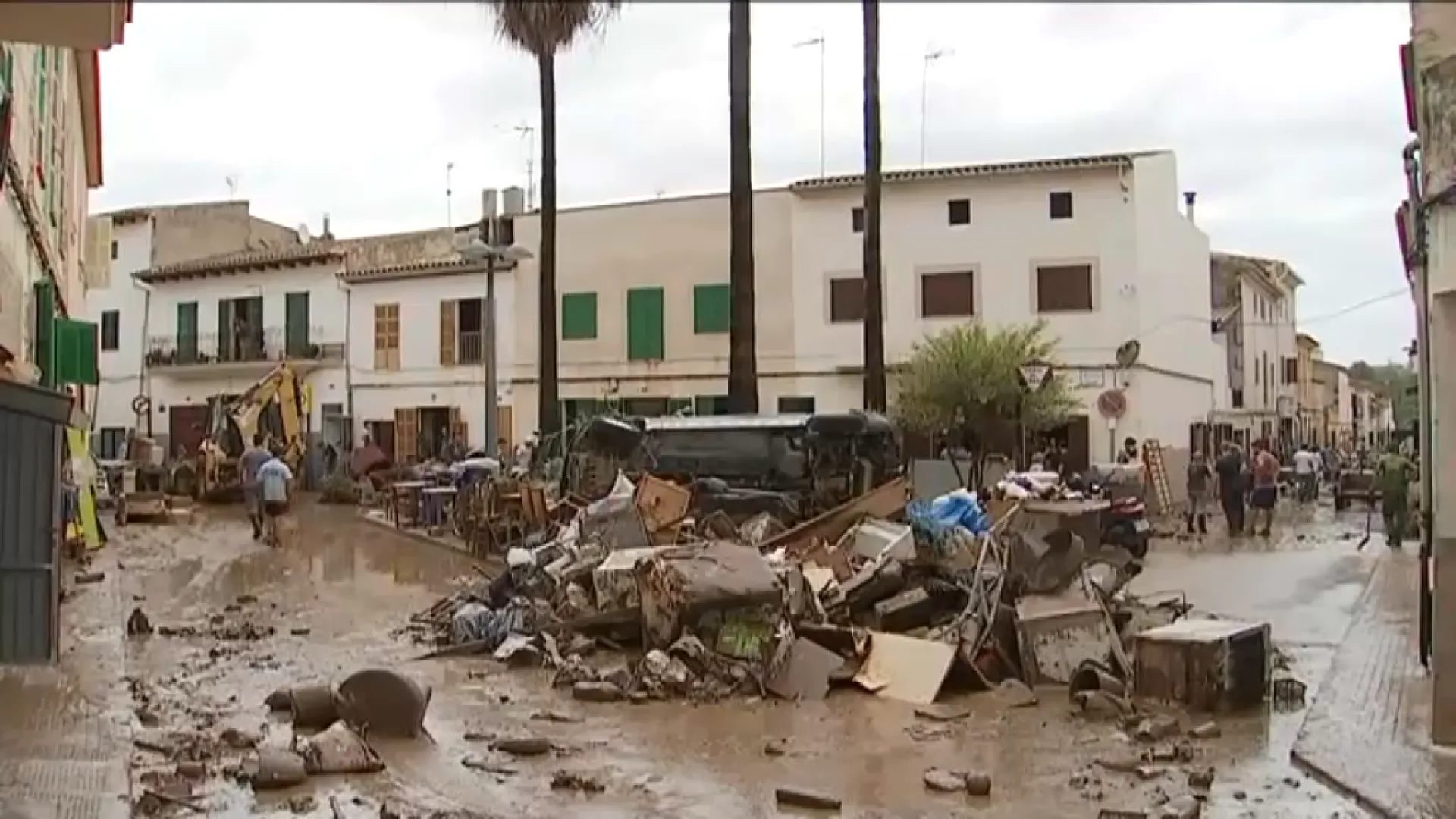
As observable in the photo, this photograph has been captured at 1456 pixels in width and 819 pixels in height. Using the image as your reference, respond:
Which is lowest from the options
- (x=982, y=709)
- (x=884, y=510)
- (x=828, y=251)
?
(x=982, y=709)

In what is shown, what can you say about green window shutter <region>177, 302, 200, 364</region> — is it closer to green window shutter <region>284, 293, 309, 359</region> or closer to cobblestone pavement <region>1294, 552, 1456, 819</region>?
green window shutter <region>284, 293, 309, 359</region>

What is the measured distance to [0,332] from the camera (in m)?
12.5

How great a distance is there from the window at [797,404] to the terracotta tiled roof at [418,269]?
8.05 meters

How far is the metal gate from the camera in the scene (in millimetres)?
8227

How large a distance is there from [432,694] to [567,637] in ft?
5.98

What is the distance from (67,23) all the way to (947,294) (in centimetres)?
2706

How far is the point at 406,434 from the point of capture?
3919 centimetres

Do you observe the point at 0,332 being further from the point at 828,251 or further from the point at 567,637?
the point at 828,251

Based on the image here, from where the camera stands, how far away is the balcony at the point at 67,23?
6.03 meters

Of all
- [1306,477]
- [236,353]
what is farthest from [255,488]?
[1306,477]

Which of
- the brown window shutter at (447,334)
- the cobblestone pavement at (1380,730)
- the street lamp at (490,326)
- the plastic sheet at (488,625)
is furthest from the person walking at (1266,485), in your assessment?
the brown window shutter at (447,334)

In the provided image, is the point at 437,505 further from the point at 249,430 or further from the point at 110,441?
the point at 110,441

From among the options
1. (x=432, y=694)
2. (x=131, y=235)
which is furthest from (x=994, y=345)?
(x=131, y=235)

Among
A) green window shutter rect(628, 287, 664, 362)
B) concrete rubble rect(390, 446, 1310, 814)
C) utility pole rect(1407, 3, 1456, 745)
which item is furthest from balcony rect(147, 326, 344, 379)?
utility pole rect(1407, 3, 1456, 745)
